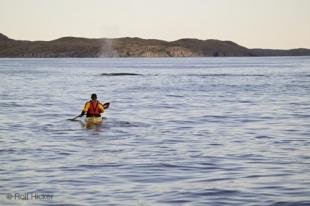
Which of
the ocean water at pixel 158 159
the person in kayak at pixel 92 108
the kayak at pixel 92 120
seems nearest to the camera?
the ocean water at pixel 158 159

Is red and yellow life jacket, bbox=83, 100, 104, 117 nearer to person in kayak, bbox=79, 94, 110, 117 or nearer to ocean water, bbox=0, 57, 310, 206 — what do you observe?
person in kayak, bbox=79, 94, 110, 117

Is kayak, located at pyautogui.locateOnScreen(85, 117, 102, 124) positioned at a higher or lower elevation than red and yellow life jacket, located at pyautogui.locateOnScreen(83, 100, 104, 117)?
lower

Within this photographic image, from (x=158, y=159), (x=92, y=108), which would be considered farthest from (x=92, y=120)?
(x=158, y=159)

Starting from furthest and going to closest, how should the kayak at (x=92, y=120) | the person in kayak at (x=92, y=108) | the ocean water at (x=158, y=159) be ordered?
1. the kayak at (x=92, y=120)
2. the person in kayak at (x=92, y=108)
3. the ocean water at (x=158, y=159)

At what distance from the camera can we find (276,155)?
20250 millimetres

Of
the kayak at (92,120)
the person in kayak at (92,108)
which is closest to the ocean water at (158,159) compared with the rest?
the kayak at (92,120)

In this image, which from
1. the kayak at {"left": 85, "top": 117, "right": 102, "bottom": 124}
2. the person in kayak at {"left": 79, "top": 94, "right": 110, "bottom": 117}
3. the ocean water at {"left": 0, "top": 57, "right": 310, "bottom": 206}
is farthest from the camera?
the kayak at {"left": 85, "top": 117, "right": 102, "bottom": 124}

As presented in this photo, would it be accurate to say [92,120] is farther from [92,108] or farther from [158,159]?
[158,159]

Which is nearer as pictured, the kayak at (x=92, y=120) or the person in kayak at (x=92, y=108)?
the person in kayak at (x=92, y=108)

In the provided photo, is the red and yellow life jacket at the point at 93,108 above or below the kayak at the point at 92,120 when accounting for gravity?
above

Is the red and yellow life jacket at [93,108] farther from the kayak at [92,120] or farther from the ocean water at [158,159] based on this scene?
the ocean water at [158,159]

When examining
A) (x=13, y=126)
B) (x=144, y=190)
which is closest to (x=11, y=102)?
(x=13, y=126)

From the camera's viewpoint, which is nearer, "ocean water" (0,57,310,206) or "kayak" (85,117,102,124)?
"ocean water" (0,57,310,206)

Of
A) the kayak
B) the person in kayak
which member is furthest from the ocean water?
the person in kayak
